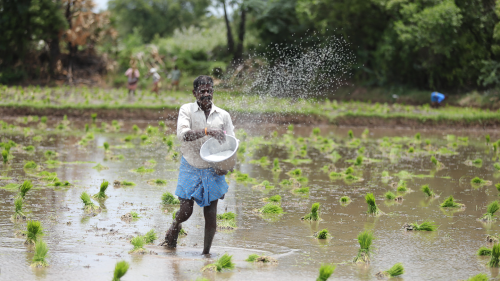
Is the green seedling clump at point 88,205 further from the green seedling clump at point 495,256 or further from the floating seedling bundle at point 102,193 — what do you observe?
the green seedling clump at point 495,256

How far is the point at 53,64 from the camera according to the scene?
32.9m

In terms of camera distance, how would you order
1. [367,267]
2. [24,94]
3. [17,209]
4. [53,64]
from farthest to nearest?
[53,64]
[24,94]
[17,209]
[367,267]

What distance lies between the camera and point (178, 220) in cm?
571

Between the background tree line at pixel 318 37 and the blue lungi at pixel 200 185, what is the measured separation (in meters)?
21.0

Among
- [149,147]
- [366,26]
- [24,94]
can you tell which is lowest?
[149,147]

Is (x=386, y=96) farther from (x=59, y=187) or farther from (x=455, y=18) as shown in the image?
(x=59, y=187)

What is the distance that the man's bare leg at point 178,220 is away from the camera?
5.62 meters

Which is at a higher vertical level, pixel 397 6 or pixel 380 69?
pixel 397 6

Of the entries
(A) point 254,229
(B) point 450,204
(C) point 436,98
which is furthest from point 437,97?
(A) point 254,229

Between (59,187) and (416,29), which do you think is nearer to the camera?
(59,187)

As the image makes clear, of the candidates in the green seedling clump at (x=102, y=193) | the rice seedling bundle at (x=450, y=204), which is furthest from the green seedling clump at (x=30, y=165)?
Answer: the rice seedling bundle at (x=450, y=204)

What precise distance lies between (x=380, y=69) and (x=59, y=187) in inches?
998

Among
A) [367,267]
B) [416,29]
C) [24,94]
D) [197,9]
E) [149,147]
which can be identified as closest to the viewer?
[367,267]

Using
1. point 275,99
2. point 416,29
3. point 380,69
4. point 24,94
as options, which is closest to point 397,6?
point 416,29
